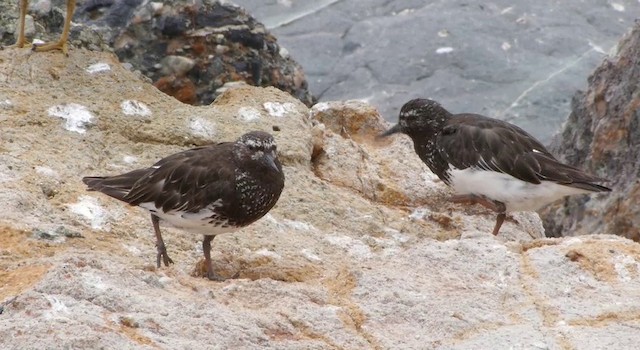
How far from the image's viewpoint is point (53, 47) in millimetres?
9680

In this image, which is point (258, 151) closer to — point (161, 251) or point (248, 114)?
point (161, 251)

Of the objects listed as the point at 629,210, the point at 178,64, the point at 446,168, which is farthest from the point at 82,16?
the point at 629,210

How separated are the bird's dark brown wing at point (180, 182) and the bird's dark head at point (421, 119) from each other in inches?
96.8

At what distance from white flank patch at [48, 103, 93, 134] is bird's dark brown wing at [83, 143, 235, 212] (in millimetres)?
1212

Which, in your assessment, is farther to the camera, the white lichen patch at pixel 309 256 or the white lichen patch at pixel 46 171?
the white lichen patch at pixel 46 171

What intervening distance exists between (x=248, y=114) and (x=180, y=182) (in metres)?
2.11

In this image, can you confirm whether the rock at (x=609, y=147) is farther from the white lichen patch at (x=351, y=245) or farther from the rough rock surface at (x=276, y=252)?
the white lichen patch at (x=351, y=245)

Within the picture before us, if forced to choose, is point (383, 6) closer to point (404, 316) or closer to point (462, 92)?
point (462, 92)

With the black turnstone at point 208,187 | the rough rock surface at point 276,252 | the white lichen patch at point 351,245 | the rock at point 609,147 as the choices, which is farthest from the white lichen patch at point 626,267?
the rock at point 609,147

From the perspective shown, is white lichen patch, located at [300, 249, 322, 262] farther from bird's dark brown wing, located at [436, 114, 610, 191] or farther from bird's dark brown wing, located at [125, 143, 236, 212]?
bird's dark brown wing, located at [436, 114, 610, 191]

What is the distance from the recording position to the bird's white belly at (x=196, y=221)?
7.14m

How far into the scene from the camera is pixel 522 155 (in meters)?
→ 9.17

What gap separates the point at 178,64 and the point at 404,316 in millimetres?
6173

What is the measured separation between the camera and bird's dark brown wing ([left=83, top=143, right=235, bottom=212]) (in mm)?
7230
